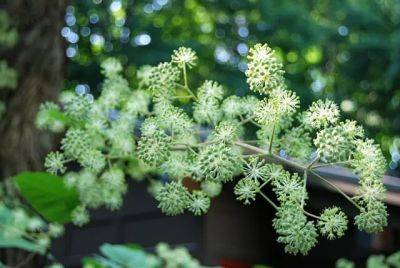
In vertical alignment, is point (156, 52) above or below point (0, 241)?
above

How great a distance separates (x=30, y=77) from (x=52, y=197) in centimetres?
452

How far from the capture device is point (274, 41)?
1568 cm

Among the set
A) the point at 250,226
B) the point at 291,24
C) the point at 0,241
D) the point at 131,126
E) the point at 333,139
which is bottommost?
the point at 0,241

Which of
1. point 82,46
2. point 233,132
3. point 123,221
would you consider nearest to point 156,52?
point 82,46

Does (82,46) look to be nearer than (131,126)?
No

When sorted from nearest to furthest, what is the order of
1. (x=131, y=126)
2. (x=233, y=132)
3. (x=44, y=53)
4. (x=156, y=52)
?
(x=233, y=132), (x=131, y=126), (x=44, y=53), (x=156, y=52)

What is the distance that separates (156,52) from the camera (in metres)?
13.6

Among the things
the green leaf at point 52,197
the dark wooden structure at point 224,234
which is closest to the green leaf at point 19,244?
the green leaf at point 52,197

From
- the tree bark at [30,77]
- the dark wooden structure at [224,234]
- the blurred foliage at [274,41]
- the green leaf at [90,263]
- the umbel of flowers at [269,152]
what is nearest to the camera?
the green leaf at [90,263]

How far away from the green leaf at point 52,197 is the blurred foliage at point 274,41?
38.6 ft

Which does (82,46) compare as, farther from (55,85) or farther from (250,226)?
(55,85)

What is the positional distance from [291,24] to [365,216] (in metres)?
13.4

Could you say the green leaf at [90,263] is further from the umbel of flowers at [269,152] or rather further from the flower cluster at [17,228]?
→ the umbel of flowers at [269,152]

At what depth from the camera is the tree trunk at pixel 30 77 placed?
19.6 feet
